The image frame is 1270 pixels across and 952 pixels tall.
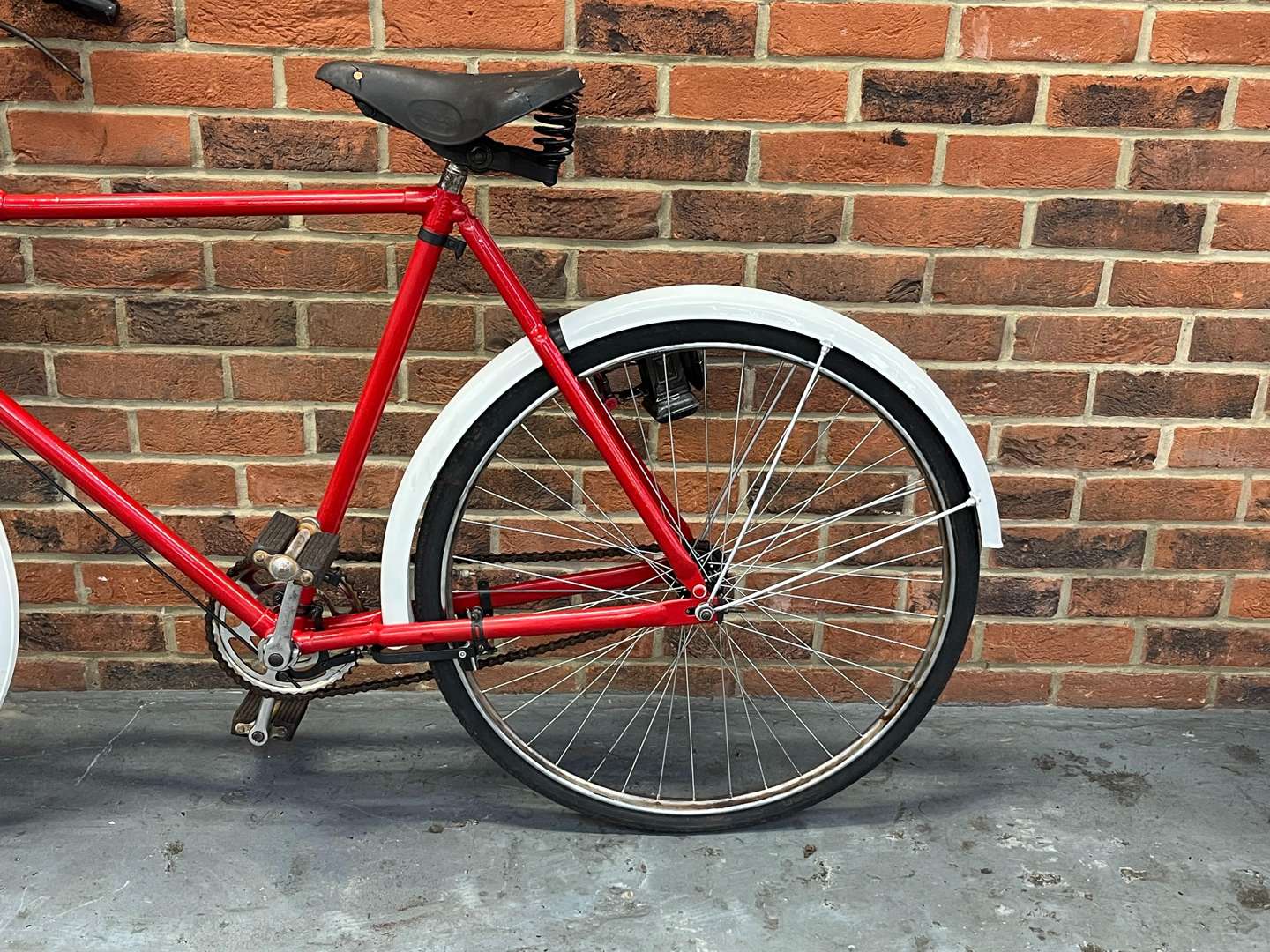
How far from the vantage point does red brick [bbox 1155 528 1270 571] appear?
1.91m

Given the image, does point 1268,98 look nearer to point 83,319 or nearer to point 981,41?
point 981,41

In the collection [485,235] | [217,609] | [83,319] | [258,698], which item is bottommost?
[258,698]

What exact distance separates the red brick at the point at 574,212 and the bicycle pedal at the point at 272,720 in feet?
2.74

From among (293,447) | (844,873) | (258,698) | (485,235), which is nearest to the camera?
(485,235)

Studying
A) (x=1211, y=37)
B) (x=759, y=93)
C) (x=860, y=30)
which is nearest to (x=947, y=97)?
(x=860, y=30)

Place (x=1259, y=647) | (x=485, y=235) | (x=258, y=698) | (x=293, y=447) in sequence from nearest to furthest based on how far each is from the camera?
1. (x=485, y=235)
2. (x=258, y=698)
3. (x=293, y=447)
4. (x=1259, y=647)

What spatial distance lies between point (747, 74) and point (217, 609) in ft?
Result: 3.93

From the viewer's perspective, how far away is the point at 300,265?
5.70 feet

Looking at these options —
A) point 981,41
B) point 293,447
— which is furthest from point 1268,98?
point 293,447

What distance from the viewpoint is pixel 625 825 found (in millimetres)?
1673

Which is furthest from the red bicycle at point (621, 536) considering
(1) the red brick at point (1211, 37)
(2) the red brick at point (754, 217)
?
(1) the red brick at point (1211, 37)

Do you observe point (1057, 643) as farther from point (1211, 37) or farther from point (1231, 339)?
point (1211, 37)

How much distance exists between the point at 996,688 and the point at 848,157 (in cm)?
Result: 103

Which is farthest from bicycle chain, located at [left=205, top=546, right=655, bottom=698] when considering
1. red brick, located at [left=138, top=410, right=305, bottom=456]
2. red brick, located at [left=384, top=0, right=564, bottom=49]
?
red brick, located at [left=384, top=0, right=564, bottom=49]
